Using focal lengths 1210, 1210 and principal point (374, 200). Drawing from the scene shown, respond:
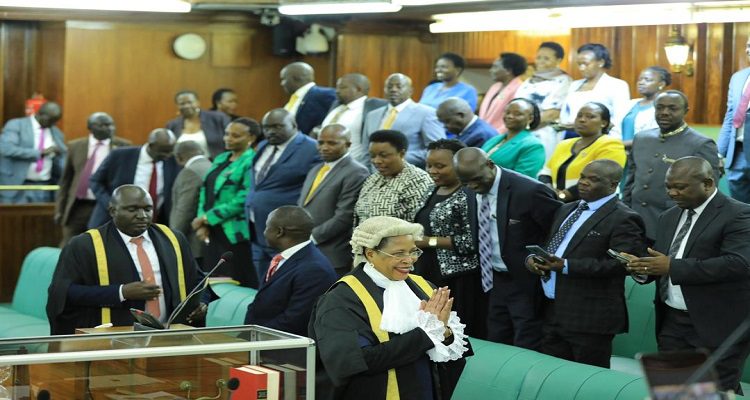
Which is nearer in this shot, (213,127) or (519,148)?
(519,148)

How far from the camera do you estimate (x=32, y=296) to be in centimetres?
1014

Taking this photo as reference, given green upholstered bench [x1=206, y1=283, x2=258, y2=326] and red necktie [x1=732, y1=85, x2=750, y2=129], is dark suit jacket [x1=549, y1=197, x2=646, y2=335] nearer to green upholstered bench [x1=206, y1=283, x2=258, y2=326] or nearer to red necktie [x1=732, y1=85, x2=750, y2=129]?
red necktie [x1=732, y1=85, x2=750, y2=129]

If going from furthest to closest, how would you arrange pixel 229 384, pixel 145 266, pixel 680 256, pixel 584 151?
pixel 584 151
pixel 145 266
pixel 680 256
pixel 229 384

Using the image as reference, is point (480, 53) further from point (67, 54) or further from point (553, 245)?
point (553, 245)

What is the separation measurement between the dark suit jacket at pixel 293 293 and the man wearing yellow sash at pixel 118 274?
471mm

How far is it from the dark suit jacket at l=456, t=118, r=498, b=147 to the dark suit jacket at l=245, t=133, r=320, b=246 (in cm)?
121

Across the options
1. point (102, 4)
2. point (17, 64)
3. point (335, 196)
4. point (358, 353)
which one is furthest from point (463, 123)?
point (17, 64)

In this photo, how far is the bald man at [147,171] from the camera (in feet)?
35.0

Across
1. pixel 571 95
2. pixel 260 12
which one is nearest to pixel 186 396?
pixel 571 95

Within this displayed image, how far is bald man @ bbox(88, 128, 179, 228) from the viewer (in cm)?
1066

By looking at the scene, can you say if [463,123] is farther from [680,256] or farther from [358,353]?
[358,353]

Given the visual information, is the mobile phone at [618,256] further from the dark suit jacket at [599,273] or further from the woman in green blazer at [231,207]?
the woman in green blazer at [231,207]

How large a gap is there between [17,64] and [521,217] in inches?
401

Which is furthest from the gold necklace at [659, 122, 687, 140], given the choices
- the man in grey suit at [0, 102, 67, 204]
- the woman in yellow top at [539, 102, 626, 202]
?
the man in grey suit at [0, 102, 67, 204]
